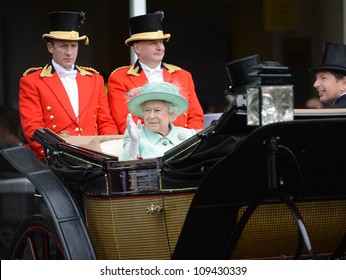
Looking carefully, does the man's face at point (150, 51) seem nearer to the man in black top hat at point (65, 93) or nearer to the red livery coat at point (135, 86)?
the red livery coat at point (135, 86)

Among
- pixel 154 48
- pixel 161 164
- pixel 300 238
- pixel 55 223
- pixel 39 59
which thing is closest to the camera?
pixel 300 238

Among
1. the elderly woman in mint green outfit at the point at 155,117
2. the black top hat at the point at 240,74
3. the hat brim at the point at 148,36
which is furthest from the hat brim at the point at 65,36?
the black top hat at the point at 240,74

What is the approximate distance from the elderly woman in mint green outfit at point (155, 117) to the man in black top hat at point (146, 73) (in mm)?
1069

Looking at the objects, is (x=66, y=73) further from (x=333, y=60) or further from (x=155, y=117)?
(x=333, y=60)

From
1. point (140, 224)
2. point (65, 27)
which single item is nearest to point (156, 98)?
point (140, 224)

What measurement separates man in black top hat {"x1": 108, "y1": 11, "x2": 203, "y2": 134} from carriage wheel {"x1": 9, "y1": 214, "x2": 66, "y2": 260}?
3.60ft

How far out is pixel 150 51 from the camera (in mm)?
6125

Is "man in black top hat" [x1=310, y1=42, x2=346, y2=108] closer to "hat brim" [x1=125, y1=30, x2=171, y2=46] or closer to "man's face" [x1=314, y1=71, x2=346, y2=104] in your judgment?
"man's face" [x1=314, y1=71, x2=346, y2=104]

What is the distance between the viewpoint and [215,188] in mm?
3934

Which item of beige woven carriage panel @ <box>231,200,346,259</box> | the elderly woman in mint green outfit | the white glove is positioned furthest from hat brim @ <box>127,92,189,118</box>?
beige woven carriage panel @ <box>231,200,346,259</box>

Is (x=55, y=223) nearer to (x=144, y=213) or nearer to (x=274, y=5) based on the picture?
(x=144, y=213)

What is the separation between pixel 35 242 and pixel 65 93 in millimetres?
1078

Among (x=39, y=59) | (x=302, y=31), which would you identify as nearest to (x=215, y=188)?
(x=39, y=59)

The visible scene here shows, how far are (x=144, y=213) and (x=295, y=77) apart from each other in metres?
5.11
